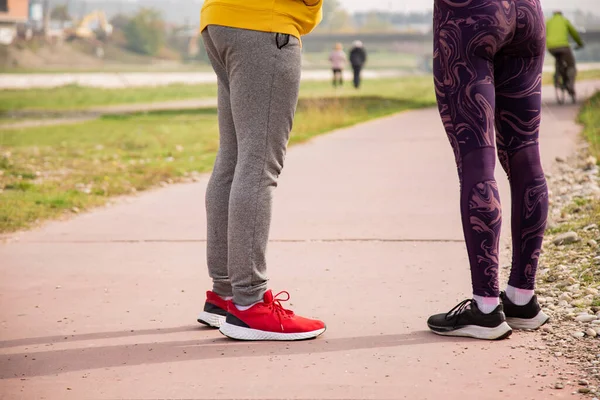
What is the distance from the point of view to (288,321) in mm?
3664

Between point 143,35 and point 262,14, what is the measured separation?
15567 cm

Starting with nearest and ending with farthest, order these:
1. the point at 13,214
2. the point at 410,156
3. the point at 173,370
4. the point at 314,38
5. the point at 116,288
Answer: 1. the point at 173,370
2. the point at 116,288
3. the point at 13,214
4. the point at 410,156
5. the point at 314,38

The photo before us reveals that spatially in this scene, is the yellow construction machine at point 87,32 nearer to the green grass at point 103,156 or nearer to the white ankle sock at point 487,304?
the green grass at point 103,156

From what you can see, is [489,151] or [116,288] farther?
[116,288]

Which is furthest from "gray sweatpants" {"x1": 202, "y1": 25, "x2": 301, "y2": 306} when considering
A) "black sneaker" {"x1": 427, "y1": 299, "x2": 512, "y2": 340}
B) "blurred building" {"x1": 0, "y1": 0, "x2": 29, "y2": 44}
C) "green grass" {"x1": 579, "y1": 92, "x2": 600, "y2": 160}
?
"blurred building" {"x1": 0, "y1": 0, "x2": 29, "y2": 44}

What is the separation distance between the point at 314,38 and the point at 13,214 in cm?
14199

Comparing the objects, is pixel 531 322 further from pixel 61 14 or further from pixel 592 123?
pixel 61 14

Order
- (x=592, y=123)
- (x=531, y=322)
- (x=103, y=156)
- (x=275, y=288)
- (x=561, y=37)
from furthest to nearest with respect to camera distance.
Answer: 1. (x=561, y=37)
2. (x=592, y=123)
3. (x=103, y=156)
4. (x=275, y=288)
5. (x=531, y=322)

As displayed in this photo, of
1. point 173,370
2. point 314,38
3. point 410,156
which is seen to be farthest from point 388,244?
point 314,38

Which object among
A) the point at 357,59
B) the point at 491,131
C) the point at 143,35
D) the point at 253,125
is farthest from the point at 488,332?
the point at 143,35

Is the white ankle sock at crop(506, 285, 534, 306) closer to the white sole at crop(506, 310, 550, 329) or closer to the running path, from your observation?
the white sole at crop(506, 310, 550, 329)

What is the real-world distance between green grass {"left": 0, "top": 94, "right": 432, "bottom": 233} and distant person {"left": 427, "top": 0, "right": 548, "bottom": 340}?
381 centimetres

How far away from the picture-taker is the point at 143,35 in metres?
155

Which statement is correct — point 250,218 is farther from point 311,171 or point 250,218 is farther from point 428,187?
point 311,171
